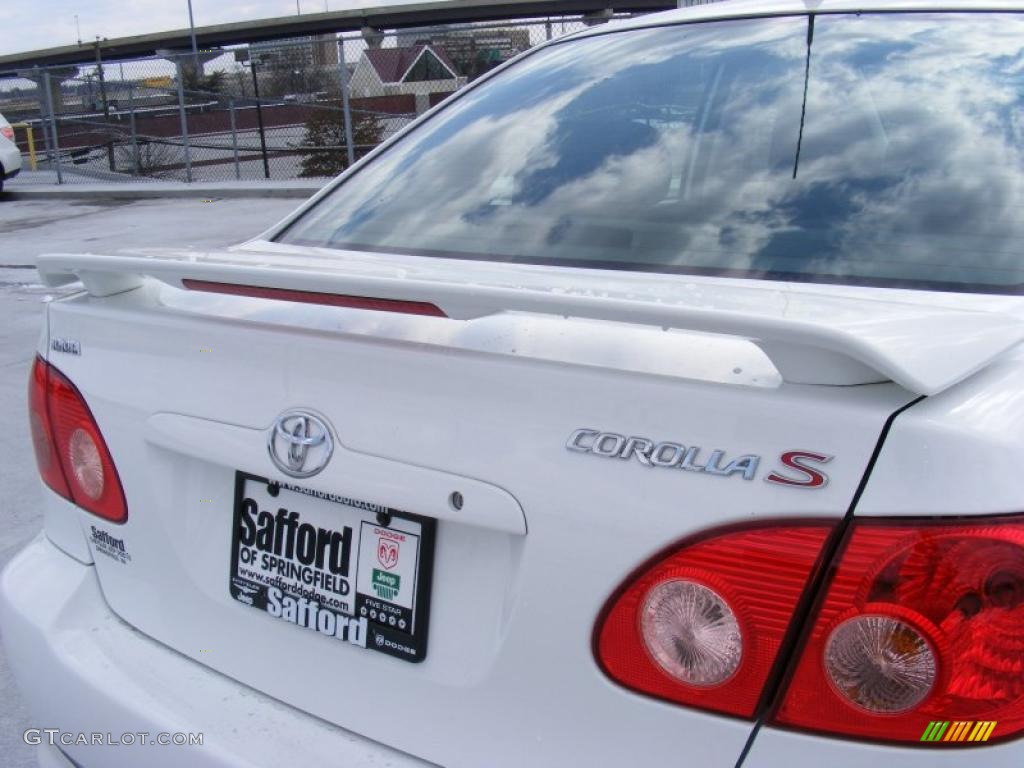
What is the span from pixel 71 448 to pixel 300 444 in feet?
2.06

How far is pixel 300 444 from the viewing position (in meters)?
1.49

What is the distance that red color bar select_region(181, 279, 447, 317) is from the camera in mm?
1450

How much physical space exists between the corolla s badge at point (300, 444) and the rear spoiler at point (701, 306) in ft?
0.65

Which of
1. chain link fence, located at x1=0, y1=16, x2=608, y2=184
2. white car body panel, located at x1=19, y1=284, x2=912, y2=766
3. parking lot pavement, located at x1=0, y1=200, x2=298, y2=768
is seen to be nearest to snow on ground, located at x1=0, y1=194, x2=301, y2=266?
parking lot pavement, located at x1=0, y1=200, x2=298, y2=768

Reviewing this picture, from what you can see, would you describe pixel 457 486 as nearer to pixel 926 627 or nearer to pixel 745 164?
pixel 926 627

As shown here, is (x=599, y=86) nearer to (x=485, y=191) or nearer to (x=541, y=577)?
(x=485, y=191)

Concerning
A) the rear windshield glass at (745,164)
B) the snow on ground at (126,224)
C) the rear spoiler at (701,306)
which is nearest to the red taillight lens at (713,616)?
the rear spoiler at (701,306)

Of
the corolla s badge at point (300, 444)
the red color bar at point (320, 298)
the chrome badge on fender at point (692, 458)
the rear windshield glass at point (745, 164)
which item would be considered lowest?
the corolla s badge at point (300, 444)

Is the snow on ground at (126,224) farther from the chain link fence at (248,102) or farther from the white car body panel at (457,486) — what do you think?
the white car body panel at (457,486)

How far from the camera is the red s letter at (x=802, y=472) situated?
3.74ft

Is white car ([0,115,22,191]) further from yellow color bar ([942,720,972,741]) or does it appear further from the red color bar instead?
yellow color bar ([942,720,972,741])

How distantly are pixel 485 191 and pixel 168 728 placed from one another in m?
1.27

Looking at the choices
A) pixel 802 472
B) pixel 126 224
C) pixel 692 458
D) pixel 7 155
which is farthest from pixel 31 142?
pixel 802 472

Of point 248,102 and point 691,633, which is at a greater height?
point 248,102
